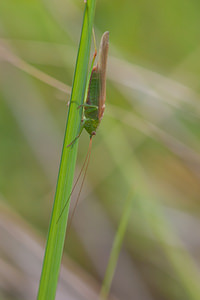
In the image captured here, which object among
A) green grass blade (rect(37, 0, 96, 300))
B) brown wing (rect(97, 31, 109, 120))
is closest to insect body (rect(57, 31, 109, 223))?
brown wing (rect(97, 31, 109, 120))

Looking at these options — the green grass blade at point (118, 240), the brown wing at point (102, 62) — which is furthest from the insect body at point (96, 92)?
the green grass blade at point (118, 240)

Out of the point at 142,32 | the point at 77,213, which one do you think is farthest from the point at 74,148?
the point at 142,32

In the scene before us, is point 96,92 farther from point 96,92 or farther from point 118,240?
point 118,240

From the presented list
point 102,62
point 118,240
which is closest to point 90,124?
point 102,62

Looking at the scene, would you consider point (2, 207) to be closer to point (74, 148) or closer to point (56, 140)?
point (56, 140)

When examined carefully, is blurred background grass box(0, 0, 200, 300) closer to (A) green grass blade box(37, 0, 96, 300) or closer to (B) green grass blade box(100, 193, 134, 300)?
(B) green grass blade box(100, 193, 134, 300)

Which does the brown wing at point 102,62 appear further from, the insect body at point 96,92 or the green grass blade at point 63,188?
the green grass blade at point 63,188
